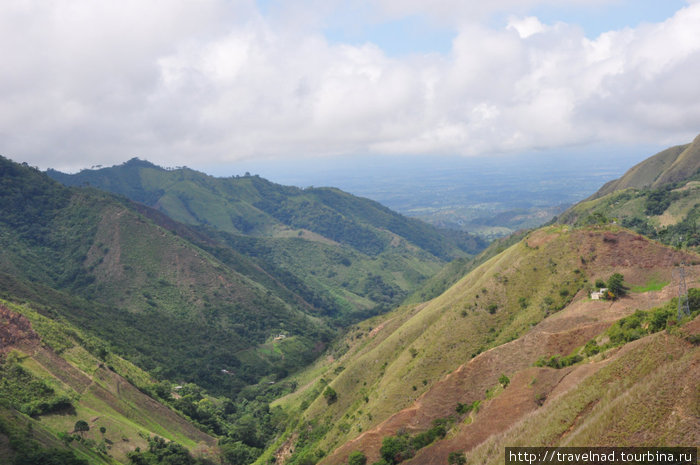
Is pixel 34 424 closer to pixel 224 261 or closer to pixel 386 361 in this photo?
pixel 386 361

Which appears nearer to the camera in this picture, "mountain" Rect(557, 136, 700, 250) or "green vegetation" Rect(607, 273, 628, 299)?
"green vegetation" Rect(607, 273, 628, 299)

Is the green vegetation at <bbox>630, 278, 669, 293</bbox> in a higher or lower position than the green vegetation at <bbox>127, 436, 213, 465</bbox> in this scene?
higher

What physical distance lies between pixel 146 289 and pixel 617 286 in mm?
127903

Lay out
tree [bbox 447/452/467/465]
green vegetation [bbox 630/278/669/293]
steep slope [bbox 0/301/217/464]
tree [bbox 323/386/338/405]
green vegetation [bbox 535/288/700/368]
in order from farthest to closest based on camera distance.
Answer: tree [bbox 323/386/338/405]
steep slope [bbox 0/301/217/464]
green vegetation [bbox 630/278/669/293]
green vegetation [bbox 535/288/700/368]
tree [bbox 447/452/467/465]

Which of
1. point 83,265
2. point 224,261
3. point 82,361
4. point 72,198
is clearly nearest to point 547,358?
point 82,361

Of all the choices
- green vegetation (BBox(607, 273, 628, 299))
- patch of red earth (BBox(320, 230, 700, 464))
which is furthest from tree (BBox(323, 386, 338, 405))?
green vegetation (BBox(607, 273, 628, 299))

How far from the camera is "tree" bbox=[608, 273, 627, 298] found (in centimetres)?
4558

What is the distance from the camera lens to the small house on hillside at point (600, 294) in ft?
152

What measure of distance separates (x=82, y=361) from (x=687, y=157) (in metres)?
214

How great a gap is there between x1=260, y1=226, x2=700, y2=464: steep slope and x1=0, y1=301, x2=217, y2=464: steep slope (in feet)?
68.7

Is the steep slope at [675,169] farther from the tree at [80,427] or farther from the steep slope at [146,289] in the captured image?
the tree at [80,427]

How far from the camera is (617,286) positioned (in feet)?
150

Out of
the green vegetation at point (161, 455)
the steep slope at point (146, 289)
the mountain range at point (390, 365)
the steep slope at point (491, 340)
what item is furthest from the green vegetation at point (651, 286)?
the steep slope at point (146, 289)

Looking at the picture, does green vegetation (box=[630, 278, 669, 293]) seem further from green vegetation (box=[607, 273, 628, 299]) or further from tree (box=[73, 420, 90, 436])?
tree (box=[73, 420, 90, 436])
